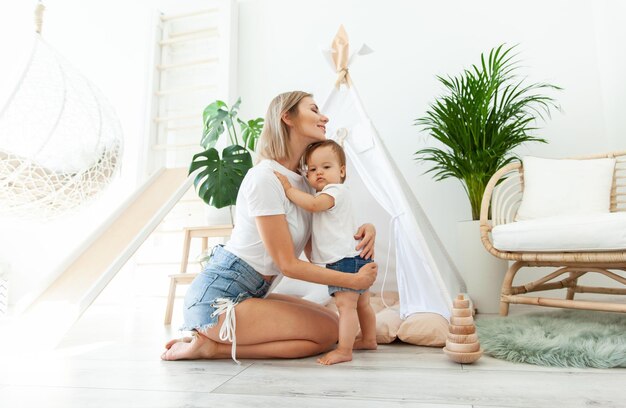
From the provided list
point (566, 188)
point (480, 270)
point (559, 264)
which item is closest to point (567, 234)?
point (559, 264)

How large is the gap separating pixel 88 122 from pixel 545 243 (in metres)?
2.00

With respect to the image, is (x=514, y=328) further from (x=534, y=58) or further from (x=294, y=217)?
(x=534, y=58)

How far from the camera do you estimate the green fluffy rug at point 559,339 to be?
1.24m

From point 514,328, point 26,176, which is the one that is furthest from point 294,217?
point 26,176

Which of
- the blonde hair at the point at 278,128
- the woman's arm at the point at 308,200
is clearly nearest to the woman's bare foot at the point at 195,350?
the woman's arm at the point at 308,200

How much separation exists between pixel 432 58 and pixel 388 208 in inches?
65.0

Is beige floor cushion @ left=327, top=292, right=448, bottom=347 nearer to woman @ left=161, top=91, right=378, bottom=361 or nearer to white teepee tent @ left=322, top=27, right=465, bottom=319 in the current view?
white teepee tent @ left=322, top=27, right=465, bottom=319

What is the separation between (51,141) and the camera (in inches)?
67.9

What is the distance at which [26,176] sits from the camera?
1.65m

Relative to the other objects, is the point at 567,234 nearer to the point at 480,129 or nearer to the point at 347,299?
the point at 480,129

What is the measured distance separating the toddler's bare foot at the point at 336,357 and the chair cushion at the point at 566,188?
1.33 meters

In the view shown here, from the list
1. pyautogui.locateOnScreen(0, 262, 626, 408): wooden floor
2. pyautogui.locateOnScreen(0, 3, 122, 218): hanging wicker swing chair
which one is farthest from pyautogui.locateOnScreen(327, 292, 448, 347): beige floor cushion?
pyautogui.locateOnScreen(0, 3, 122, 218): hanging wicker swing chair

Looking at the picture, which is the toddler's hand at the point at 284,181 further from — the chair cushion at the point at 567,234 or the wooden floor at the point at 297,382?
the chair cushion at the point at 567,234

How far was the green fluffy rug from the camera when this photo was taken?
1240 millimetres
